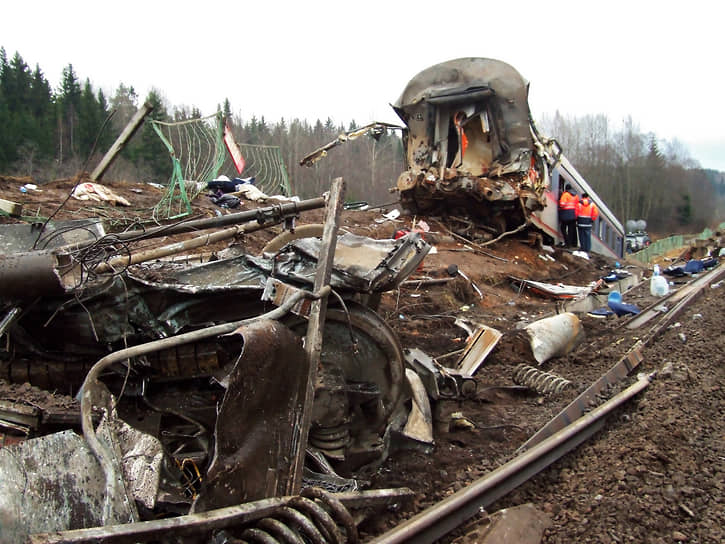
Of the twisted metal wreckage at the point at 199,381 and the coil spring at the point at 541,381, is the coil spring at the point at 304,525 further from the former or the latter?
the coil spring at the point at 541,381

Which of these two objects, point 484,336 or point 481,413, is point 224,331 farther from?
point 484,336

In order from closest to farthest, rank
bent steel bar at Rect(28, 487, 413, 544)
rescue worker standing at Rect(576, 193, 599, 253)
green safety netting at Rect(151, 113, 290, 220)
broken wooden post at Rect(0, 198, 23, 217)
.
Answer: bent steel bar at Rect(28, 487, 413, 544), broken wooden post at Rect(0, 198, 23, 217), green safety netting at Rect(151, 113, 290, 220), rescue worker standing at Rect(576, 193, 599, 253)

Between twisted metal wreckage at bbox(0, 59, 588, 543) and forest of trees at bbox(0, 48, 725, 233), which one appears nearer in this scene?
twisted metal wreckage at bbox(0, 59, 588, 543)

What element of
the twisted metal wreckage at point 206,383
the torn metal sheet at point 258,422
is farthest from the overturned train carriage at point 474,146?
the torn metal sheet at point 258,422

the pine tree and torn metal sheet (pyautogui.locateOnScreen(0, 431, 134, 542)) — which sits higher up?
the pine tree

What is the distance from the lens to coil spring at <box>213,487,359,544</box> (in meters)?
2.07

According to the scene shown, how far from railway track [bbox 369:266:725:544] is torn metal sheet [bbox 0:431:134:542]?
1.22 meters

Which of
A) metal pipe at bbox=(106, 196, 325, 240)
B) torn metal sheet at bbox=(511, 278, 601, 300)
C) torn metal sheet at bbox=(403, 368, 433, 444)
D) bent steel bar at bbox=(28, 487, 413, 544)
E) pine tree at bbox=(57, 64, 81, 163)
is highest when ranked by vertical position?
pine tree at bbox=(57, 64, 81, 163)

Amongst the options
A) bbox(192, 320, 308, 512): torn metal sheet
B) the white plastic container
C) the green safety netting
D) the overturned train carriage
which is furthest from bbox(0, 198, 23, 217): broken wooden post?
the white plastic container

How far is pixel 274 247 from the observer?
4.34 m

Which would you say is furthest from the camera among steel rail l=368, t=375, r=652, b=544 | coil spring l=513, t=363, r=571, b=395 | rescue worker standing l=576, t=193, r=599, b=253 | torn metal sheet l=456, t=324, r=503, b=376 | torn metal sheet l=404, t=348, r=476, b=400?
rescue worker standing l=576, t=193, r=599, b=253

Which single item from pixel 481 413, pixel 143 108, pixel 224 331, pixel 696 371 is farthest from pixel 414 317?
pixel 224 331

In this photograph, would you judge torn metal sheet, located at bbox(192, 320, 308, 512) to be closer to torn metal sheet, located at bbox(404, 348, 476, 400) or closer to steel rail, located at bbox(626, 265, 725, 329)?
torn metal sheet, located at bbox(404, 348, 476, 400)

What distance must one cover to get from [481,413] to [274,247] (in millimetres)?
2219
